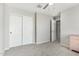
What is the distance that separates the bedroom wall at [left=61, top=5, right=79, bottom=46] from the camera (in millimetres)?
4766

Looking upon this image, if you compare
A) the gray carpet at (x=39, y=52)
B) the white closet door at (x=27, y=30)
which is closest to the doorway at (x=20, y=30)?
the white closet door at (x=27, y=30)

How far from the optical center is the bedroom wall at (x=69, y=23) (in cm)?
477

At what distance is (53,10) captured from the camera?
5359mm

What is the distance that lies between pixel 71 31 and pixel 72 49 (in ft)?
2.98

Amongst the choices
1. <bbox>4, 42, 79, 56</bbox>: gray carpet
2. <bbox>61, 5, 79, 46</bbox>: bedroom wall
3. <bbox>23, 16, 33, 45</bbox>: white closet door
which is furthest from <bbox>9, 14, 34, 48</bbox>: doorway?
<bbox>61, 5, 79, 46</bbox>: bedroom wall

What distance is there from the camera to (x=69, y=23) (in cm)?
523

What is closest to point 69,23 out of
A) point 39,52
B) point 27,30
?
point 39,52

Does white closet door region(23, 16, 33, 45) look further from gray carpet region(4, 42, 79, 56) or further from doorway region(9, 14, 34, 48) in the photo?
gray carpet region(4, 42, 79, 56)

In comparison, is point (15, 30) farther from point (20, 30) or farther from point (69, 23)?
point (69, 23)

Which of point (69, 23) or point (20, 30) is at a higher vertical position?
point (69, 23)

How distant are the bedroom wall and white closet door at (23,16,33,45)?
1.75 meters

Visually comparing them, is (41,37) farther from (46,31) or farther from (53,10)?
(53,10)

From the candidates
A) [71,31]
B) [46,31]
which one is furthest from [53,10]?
[46,31]

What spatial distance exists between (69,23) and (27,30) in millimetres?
2294
